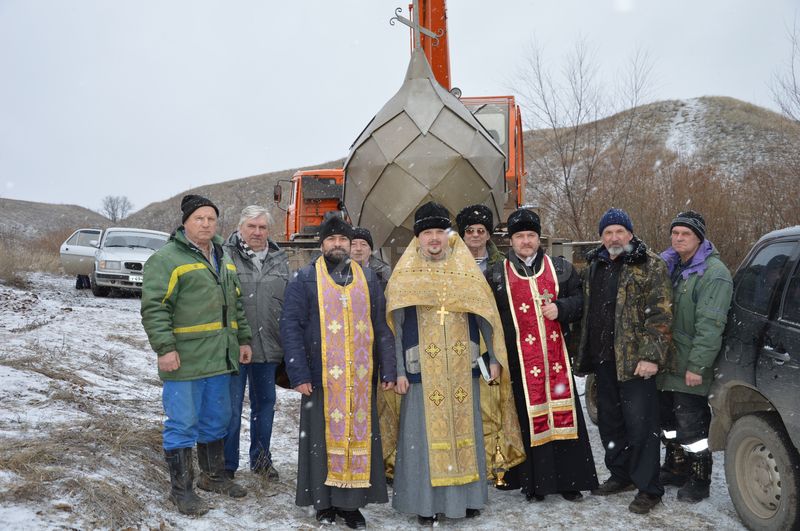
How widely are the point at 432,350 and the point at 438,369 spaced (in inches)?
4.7

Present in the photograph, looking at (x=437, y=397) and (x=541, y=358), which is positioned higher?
(x=541, y=358)

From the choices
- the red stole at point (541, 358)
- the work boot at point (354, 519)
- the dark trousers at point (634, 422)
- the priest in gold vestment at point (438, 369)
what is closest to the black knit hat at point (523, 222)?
the red stole at point (541, 358)

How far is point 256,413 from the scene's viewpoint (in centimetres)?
445

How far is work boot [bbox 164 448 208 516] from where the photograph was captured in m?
3.63

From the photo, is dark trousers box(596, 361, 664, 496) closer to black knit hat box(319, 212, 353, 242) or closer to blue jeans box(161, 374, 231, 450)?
black knit hat box(319, 212, 353, 242)

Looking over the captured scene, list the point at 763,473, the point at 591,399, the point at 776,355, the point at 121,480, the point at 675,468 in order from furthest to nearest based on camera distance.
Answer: the point at 591,399 < the point at 675,468 < the point at 121,480 < the point at 763,473 < the point at 776,355

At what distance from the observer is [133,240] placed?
13969 millimetres

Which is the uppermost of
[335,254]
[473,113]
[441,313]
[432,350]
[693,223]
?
[473,113]

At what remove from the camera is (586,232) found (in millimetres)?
14062

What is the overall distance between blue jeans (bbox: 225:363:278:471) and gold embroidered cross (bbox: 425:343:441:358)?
1184 millimetres

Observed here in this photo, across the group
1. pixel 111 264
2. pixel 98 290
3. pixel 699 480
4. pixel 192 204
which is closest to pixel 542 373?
pixel 699 480

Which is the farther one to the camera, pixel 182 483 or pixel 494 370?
pixel 494 370

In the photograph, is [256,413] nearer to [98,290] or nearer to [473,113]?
[473,113]

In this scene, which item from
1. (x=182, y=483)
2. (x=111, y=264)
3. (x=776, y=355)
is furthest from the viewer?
(x=111, y=264)
